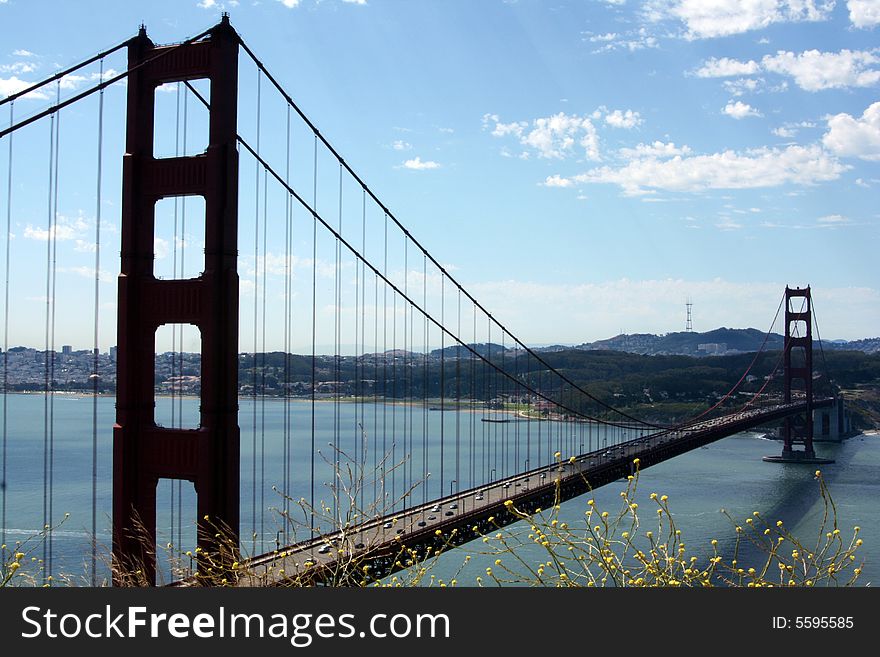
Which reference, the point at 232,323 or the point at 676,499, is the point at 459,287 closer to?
the point at 232,323

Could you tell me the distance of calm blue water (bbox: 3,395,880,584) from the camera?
30188 millimetres

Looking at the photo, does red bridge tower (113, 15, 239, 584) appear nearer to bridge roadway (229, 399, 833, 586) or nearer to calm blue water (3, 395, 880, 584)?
bridge roadway (229, 399, 833, 586)

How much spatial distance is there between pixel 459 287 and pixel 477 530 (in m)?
9.74

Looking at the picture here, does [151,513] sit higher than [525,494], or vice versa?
[151,513]

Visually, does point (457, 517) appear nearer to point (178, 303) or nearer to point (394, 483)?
point (394, 483)

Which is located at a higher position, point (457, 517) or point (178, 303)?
point (178, 303)

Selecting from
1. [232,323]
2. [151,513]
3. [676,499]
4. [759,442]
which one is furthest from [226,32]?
[759,442]

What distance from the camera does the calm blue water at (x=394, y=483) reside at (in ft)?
99.0

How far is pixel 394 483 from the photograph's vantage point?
3044 centimetres

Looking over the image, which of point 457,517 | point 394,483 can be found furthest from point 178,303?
point 394,483

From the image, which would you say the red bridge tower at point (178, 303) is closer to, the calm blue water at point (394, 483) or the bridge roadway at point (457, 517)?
the bridge roadway at point (457, 517)

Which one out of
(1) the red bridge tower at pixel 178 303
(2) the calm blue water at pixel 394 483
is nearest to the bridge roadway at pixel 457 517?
(2) the calm blue water at pixel 394 483

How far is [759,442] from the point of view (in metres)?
86.6

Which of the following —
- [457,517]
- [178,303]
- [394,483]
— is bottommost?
[394,483]
